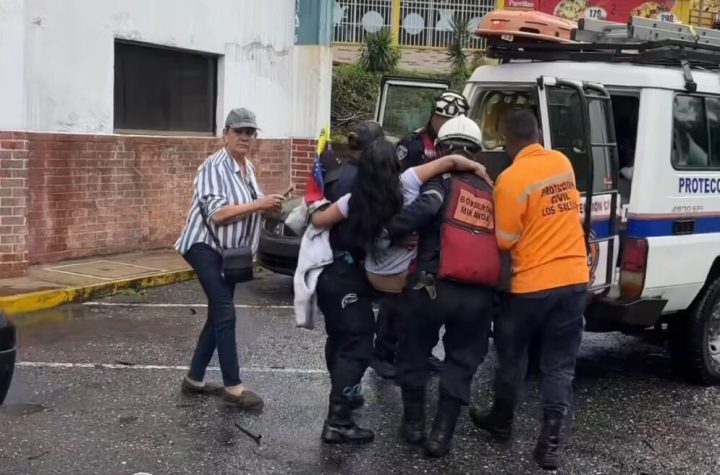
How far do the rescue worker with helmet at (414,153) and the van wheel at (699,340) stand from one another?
5.65 ft

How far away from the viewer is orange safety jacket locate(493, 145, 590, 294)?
476 cm

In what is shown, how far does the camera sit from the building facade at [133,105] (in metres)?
9.37

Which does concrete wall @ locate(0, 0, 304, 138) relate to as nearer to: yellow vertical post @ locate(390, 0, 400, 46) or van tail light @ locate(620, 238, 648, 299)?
van tail light @ locate(620, 238, 648, 299)

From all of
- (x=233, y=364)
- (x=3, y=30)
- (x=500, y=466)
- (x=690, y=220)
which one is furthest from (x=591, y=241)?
(x=3, y=30)

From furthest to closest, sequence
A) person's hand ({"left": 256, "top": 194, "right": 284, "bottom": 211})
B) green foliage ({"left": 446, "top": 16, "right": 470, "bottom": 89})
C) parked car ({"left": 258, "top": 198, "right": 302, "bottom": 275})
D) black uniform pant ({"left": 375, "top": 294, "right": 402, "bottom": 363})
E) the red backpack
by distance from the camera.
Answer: green foliage ({"left": 446, "top": 16, "right": 470, "bottom": 89})
parked car ({"left": 258, "top": 198, "right": 302, "bottom": 275})
black uniform pant ({"left": 375, "top": 294, "right": 402, "bottom": 363})
person's hand ({"left": 256, "top": 194, "right": 284, "bottom": 211})
the red backpack

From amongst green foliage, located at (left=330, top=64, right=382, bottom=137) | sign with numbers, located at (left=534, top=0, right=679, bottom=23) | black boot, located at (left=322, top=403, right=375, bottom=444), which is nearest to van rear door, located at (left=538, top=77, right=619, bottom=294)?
black boot, located at (left=322, top=403, right=375, bottom=444)

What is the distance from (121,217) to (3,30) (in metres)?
2.90

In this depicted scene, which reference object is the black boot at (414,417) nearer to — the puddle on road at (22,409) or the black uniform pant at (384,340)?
the black uniform pant at (384,340)

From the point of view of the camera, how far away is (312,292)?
500 centimetres

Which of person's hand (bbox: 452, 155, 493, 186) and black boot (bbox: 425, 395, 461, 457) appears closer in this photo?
person's hand (bbox: 452, 155, 493, 186)

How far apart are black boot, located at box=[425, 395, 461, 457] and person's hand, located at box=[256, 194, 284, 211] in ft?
4.87

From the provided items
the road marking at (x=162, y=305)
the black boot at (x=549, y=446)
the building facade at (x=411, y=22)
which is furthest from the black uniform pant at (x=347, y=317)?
the building facade at (x=411, y=22)

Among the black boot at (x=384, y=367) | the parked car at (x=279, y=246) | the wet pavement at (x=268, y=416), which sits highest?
the parked car at (x=279, y=246)

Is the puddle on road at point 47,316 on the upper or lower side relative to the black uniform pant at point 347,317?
lower
